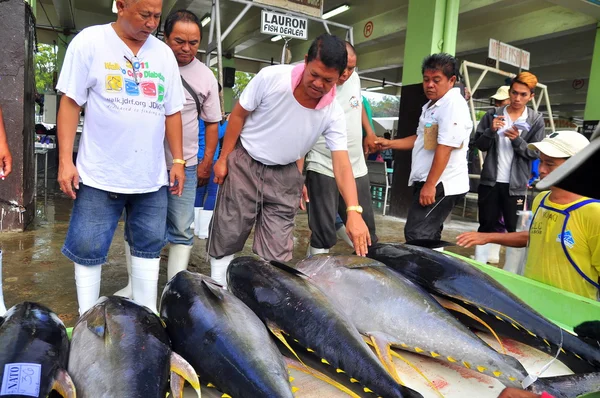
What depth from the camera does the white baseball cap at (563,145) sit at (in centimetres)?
222

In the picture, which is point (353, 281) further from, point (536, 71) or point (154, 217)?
point (536, 71)

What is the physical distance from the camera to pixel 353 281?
5.02 feet

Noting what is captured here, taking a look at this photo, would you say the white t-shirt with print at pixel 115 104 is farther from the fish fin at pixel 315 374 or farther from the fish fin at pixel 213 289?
the fish fin at pixel 315 374

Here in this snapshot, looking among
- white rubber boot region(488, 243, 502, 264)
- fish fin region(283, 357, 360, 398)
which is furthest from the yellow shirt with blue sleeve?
white rubber boot region(488, 243, 502, 264)

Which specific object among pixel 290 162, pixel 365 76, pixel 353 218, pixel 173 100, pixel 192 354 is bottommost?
pixel 192 354

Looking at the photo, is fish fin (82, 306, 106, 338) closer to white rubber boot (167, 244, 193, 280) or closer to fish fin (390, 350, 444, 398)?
fish fin (390, 350, 444, 398)

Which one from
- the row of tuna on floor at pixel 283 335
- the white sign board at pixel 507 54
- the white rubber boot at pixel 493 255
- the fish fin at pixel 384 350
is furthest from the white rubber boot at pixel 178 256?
the white sign board at pixel 507 54

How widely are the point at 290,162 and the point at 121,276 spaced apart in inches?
85.5

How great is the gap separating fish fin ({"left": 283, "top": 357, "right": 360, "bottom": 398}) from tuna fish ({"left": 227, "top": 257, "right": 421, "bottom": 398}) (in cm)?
4

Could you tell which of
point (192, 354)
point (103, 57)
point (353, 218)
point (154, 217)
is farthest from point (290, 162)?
point (192, 354)

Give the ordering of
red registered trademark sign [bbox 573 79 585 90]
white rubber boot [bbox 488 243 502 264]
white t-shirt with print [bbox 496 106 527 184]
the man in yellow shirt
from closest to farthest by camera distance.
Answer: the man in yellow shirt → white t-shirt with print [bbox 496 106 527 184] → white rubber boot [bbox 488 243 502 264] → red registered trademark sign [bbox 573 79 585 90]

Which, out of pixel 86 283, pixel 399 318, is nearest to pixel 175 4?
pixel 86 283

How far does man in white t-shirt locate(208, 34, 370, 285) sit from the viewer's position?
2361 millimetres

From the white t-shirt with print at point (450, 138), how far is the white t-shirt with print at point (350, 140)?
1.50 feet
